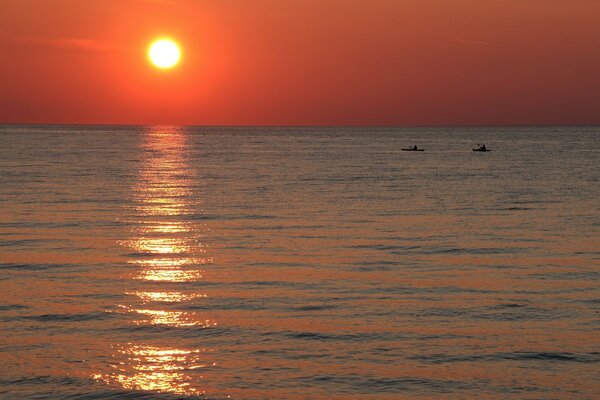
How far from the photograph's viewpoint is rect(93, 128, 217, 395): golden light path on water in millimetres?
16688

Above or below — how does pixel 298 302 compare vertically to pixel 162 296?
below

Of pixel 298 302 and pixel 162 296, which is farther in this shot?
pixel 162 296

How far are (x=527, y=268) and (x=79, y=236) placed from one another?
16585 mm

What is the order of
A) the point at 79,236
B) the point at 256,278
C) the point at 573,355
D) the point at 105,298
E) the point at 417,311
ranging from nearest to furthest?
the point at 573,355 → the point at 417,311 → the point at 105,298 → the point at 256,278 → the point at 79,236

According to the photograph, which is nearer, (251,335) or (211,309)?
(251,335)

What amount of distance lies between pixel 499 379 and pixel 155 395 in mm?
6137

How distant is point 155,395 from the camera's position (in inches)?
621

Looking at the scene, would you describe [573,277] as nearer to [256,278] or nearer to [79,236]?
[256,278]

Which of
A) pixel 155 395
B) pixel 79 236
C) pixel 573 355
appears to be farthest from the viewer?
pixel 79 236

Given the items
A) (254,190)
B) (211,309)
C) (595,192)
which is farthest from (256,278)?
(595,192)

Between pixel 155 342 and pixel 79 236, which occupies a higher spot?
pixel 79 236

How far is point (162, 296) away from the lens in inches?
926

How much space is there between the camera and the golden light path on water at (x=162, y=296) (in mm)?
16688

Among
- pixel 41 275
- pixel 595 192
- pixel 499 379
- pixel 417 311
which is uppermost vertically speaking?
pixel 595 192
